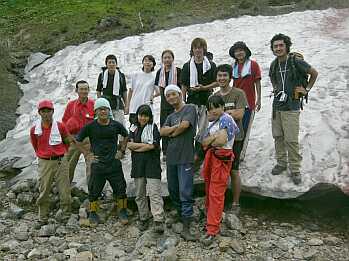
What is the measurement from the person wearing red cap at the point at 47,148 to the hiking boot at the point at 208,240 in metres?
2.64

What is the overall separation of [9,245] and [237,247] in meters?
3.50

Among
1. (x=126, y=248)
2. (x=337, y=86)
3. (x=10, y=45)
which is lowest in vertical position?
(x=126, y=248)

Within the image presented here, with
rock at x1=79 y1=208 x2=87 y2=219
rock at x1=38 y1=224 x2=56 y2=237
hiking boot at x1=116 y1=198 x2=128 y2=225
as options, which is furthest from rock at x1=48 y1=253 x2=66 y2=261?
hiking boot at x1=116 y1=198 x2=128 y2=225

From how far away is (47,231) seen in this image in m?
7.91

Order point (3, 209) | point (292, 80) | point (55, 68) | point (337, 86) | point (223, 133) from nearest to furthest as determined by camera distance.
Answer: point (223, 133), point (292, 80), point (3, 209), point (337, 86), point (55, 68)

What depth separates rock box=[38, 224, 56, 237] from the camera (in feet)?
25.9

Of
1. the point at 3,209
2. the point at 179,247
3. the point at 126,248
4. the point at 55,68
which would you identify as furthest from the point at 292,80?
the point at 55,68

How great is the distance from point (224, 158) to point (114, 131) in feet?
6.49

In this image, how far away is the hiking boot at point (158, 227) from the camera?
762cm

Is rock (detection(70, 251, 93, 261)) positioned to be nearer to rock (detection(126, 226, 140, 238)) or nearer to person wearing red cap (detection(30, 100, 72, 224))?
rock (detection(126, 226, 140, 238))

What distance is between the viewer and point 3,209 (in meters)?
8.94

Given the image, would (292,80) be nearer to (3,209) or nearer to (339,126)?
(339,126)

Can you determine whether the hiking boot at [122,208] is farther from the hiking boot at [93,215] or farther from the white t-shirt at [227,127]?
the white t-shirt at [227,127]

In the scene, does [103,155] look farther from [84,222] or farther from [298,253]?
[298,253]
